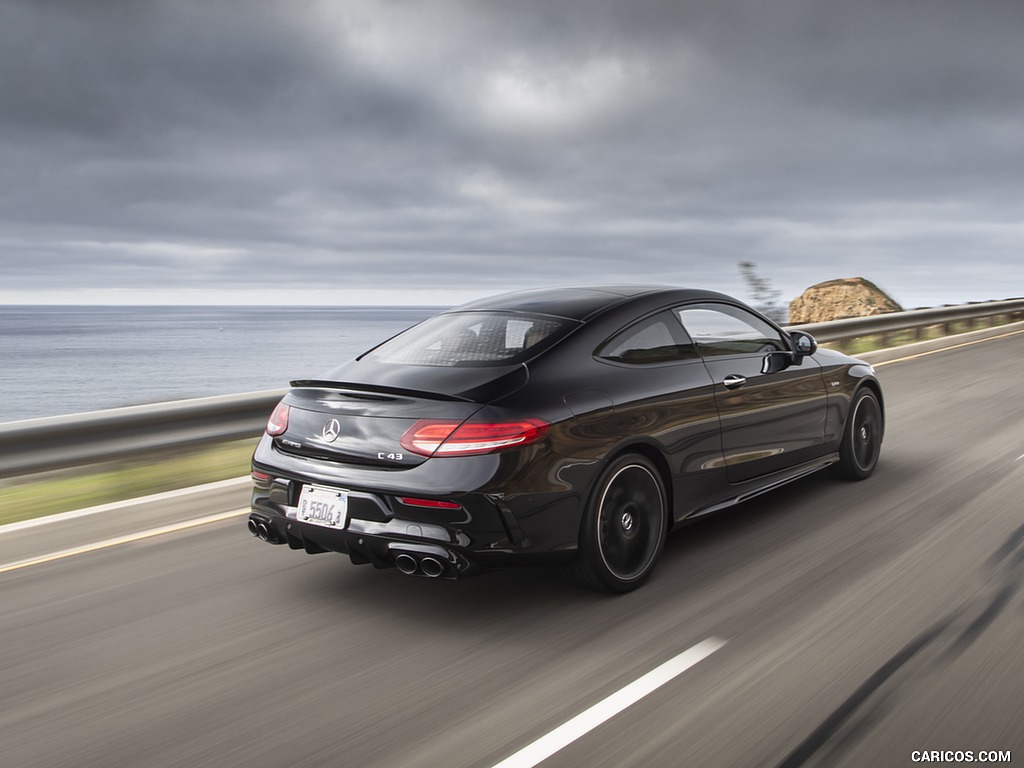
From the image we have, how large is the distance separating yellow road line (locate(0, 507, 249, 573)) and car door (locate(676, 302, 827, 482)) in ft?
10.9

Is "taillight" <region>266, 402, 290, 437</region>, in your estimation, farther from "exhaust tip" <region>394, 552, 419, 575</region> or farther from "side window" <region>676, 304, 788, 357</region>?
"side window" <region>676, 304, 788, 357</region>

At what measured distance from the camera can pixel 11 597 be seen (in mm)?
4805

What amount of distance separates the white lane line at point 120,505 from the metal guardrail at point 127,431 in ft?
1.24

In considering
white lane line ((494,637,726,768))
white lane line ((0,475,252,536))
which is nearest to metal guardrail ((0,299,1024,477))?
white lane line ((0,475,252,536))

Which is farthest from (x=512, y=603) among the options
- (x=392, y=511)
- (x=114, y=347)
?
(x=114, y=347)

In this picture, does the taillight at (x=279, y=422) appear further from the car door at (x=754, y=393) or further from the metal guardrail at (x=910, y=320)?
the metal guardrail at (x=910, y=320)

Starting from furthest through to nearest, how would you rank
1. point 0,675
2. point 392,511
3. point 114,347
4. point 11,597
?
point 114,347, point 11,597, point 392,511, point 0,675

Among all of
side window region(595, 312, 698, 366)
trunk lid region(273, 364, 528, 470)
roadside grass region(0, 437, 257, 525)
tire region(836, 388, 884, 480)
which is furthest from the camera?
roadside grass region(0, 437, 257, 525)

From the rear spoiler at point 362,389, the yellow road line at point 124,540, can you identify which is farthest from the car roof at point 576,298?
the yellow road line at point 124,540

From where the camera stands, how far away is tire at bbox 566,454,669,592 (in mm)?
4371

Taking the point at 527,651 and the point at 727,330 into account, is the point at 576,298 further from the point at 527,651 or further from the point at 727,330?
the point at 527,651

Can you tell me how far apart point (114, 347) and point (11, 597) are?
4757 inches

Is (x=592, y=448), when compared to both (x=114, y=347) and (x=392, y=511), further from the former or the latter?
(x=114, y=347)

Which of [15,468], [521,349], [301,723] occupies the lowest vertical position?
[301,723]
